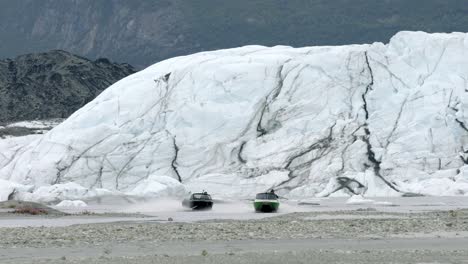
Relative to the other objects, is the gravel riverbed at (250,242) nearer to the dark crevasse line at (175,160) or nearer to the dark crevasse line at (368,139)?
the dark crevasse line at (368,139)

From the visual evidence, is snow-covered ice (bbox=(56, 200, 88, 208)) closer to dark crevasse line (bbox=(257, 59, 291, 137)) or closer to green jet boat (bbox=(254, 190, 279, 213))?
green jet boat (bbox=(254, 190, 279, 213))

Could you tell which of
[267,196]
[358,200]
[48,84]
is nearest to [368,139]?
[358,200]

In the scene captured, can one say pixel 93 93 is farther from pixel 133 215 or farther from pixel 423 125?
pixel 133 215

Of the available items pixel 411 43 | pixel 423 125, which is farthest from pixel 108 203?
pixel 411 43

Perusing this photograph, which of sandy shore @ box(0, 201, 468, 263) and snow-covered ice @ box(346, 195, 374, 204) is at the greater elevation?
snow-covered ice @ box(346, 195, 374, 204)

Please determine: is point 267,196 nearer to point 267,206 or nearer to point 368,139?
point 267,206

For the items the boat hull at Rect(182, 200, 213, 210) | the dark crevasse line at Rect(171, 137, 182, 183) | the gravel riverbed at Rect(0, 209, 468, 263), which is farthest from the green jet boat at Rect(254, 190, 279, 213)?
the dark crevasse line at Rect(171, 137, 182, 183)
